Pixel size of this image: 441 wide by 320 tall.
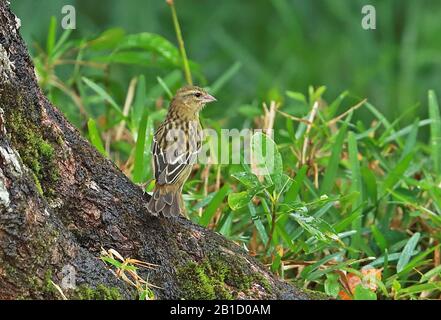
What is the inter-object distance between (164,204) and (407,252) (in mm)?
1371

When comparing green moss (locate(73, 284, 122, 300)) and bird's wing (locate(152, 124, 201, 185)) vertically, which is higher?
bird's wing (locate(152, 124, 201, 185))

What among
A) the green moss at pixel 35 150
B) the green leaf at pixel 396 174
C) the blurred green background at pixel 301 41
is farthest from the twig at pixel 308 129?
the blurred green background at pixel 301 41

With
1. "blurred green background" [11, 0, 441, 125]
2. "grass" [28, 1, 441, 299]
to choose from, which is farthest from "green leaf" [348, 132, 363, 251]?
"blurred green background" [11, 0, 441, 125]

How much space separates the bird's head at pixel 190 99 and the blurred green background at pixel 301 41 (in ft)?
10.3

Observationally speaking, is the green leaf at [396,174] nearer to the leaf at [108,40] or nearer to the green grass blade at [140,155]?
the green grass blade at [140,155]

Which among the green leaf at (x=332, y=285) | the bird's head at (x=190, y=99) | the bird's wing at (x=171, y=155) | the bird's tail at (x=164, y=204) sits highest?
the bird's head at (x=190, y=99)

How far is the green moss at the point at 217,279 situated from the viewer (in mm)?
4055

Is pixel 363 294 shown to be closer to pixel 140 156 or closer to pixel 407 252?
Answer: pixel 407 252

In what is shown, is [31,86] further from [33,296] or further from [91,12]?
[91,12]

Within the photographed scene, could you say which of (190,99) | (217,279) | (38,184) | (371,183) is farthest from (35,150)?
(371,183)

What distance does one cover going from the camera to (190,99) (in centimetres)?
545

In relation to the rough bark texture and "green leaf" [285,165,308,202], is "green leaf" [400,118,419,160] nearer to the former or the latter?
"green leaf" [285,165,308,202]

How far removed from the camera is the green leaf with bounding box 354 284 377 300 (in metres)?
4.24
